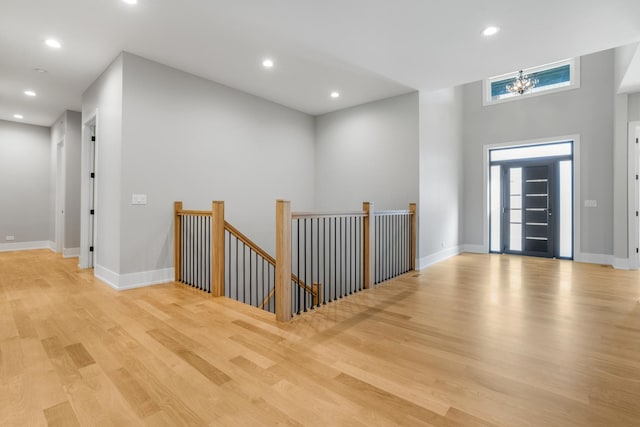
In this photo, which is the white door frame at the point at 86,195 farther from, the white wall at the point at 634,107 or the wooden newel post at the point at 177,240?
the white wall at the point at 634,107

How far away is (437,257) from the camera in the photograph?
5844 millimetres

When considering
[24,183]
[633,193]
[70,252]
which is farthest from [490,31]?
[24,183]

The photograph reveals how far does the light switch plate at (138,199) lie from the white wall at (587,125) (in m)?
6.74

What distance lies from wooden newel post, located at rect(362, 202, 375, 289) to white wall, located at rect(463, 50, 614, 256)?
434 centimetres

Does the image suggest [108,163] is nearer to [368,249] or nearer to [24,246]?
[368,249]

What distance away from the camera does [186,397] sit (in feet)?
5.55

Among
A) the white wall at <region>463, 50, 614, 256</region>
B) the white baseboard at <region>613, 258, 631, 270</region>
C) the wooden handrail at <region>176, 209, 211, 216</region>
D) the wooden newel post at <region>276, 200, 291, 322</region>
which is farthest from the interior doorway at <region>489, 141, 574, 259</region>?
the wooden handrail at <region>176, 209, 211, 216</region>

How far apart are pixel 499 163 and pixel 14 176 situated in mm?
10690

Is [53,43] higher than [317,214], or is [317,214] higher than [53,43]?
[53,43]

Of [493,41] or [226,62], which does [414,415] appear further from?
[226,62]

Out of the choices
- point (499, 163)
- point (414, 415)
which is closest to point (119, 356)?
point (414, 415)

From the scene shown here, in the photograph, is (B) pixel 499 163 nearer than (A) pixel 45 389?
No

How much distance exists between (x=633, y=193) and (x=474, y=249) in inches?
109

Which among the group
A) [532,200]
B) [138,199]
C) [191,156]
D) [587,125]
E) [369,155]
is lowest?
[138,199]
